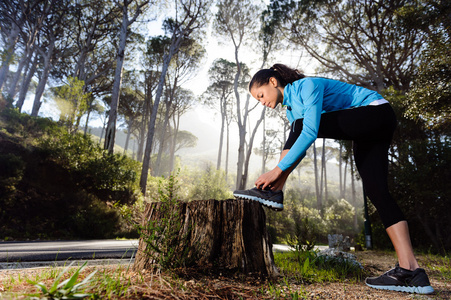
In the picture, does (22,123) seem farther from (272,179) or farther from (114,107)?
(272,179)

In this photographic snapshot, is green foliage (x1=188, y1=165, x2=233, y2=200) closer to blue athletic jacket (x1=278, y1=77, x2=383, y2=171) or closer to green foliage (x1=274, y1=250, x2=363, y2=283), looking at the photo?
green foliage (x1=274, y1=250, x2=363, y2=283)

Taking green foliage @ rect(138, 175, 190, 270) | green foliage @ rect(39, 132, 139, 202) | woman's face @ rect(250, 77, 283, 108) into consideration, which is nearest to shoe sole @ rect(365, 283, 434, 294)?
green foliage @ rect(138, 175, 190, 270)

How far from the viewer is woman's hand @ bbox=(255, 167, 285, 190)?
1.79 m

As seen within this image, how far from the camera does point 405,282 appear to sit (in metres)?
1.70

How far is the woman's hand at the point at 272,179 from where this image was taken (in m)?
1.79

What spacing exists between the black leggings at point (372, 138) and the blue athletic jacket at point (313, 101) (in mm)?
85

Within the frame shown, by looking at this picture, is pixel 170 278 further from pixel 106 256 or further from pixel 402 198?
pixel 402 198

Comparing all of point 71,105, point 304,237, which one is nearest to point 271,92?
point 304,237

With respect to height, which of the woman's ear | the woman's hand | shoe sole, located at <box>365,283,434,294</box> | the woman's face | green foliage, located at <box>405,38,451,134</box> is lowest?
shoe sole, located at <box>365,283,434,294</box>

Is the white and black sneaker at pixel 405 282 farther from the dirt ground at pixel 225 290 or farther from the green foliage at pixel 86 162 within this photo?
the green foliage at pixel 86 162

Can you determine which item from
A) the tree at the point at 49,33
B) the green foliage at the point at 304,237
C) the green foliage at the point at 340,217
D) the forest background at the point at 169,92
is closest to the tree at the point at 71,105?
the forest background at the point at 169,92

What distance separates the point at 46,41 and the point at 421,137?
24.7 meters

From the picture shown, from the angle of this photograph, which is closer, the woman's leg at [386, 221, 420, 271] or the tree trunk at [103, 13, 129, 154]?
the woman's leg at [386, 221, 420, 271]

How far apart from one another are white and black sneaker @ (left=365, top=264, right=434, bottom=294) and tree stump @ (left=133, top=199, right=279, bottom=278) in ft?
2.54
